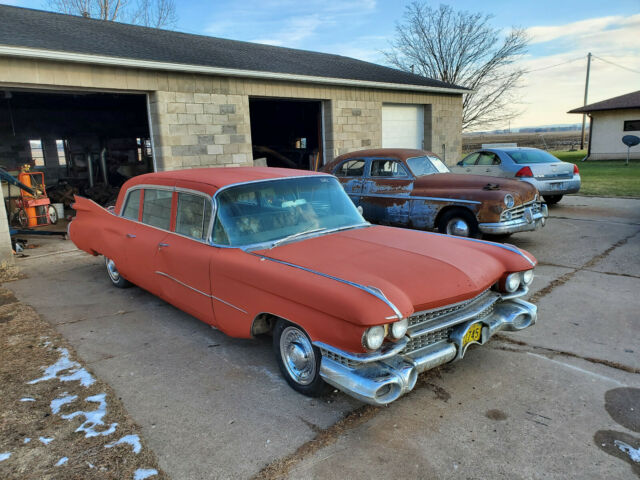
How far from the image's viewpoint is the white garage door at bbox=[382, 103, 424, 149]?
49.8 feet

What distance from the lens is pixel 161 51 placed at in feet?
35.3

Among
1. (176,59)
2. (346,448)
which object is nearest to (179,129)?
(176,59)

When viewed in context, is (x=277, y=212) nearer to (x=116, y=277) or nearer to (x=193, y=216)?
(x=193, y=216)

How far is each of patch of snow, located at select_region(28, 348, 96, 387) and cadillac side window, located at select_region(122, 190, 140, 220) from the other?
172 cm

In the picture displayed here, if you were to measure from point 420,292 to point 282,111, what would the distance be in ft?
61.5

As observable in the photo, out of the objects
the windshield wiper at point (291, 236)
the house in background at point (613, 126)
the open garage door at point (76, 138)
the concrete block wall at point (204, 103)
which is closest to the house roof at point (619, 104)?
the house in background at point (613, 126)

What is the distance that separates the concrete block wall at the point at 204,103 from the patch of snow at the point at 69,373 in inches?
251

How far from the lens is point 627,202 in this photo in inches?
463

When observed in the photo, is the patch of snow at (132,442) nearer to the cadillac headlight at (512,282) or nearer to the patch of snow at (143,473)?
the patch of snow at (143,473)

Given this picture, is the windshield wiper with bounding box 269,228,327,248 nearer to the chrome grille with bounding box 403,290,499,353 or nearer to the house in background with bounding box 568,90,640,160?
the chrome grille with bounding box 403,290,499,353

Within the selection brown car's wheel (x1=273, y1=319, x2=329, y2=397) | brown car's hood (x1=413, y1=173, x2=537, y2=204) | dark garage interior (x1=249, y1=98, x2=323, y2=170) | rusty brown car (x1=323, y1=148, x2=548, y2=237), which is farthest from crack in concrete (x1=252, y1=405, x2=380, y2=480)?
dark garage interior (x1=249, y1=98, x2=323, y2=170)

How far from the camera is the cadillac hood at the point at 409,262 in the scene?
286cm

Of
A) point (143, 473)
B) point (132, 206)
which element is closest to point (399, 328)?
point (143, 473)

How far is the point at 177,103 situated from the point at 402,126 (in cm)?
850
